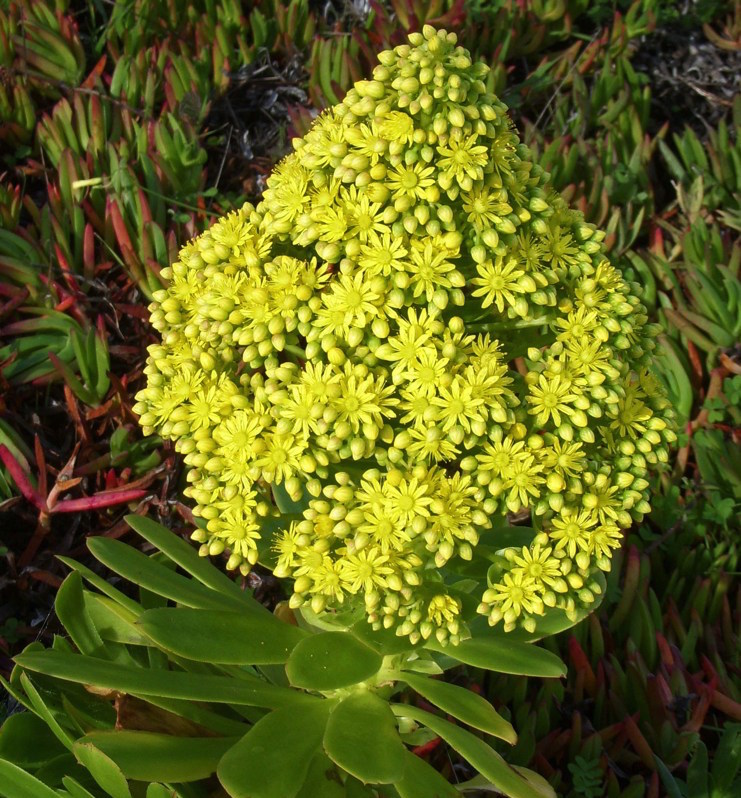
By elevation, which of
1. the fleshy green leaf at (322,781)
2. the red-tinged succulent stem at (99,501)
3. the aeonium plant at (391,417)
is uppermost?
the aeonium plant at (391,417)

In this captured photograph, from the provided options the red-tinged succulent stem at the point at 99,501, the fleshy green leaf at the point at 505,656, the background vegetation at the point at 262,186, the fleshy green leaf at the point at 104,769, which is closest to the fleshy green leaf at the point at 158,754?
the fleshy green leaf at the point at 104,769

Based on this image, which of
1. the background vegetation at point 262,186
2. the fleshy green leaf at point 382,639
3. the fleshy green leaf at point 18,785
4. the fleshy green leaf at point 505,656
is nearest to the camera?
the fleshy green leaf at point 18,785

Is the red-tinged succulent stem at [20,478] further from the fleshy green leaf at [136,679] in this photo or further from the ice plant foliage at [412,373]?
the fleshy green leaf at [136,679]

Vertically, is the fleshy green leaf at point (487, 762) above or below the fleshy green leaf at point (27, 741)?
above

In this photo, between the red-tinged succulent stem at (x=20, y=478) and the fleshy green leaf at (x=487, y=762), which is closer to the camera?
the fleshy green leaf at (x=487, y=762)

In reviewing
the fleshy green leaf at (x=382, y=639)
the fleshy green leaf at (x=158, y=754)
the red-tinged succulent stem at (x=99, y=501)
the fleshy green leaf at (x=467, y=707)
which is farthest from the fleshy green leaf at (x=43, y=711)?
the red-tinged succulent stem at (x=99, y=501)

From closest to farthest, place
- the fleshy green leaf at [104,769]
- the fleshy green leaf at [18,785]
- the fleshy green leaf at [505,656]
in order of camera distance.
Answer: the fleshy green leaf at [104,769], the fleshy green leaf at [18,785], the fleshy green leaf at [505,656]

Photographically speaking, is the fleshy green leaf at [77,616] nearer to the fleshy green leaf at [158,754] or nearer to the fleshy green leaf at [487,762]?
the fleshy green leaf at [158,754]
